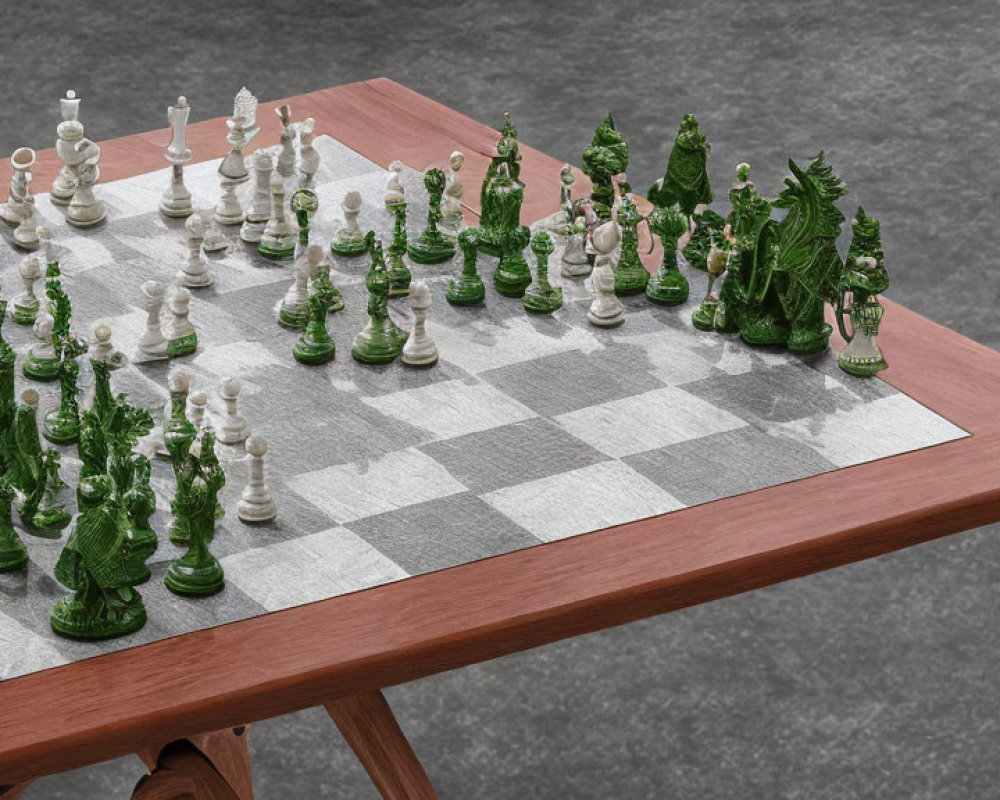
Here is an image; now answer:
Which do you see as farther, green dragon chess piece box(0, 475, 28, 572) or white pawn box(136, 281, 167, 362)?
white pawn box(136, 281, 167, 362)

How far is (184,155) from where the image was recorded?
2.81 meters

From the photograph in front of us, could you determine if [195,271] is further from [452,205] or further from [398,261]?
[452,205]

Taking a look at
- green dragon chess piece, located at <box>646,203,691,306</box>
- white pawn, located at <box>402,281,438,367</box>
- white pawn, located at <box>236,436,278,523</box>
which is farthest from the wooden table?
white pawn, located at <box>402,281,438,367</box>

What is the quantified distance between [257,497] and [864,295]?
31.3 inches

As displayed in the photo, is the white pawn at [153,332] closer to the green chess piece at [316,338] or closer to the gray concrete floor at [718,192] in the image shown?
the green chess piece at [316,338]

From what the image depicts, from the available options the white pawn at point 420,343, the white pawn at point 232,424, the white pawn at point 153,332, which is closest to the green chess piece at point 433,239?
the white pawn at point 420,343

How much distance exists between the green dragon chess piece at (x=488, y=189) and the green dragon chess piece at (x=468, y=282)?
0.07 meters

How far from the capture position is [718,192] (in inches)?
187

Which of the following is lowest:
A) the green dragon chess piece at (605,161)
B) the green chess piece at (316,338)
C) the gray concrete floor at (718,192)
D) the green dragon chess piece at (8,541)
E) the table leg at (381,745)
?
the gray concrete floor at (718,192)

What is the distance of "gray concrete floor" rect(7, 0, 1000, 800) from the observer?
122 inches

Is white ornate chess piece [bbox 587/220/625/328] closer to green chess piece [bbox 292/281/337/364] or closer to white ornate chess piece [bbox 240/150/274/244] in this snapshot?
green chess piece [bbox 292/281/337/364]

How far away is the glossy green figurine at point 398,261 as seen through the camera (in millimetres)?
2518

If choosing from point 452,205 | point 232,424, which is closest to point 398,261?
point 452,205

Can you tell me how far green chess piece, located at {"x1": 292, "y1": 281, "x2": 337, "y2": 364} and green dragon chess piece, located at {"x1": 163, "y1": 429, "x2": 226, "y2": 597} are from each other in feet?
1.49
